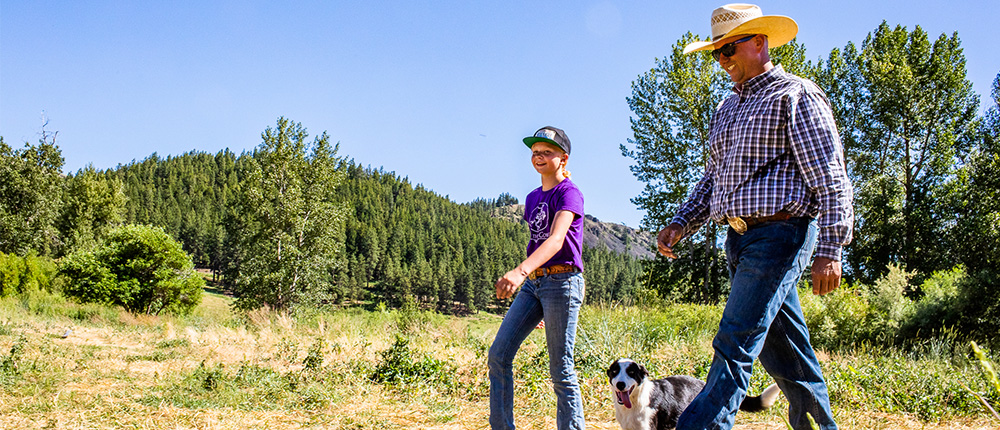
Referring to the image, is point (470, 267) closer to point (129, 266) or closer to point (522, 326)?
point (129, 266)

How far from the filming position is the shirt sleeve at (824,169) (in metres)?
2.25

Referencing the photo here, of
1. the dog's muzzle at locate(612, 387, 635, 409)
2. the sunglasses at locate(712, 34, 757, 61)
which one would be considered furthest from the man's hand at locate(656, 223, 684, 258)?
the dog's muzzle at locate(612, 387, 635, 409)

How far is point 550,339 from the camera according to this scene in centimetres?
318

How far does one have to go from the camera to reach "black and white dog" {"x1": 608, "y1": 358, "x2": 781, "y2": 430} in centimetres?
357

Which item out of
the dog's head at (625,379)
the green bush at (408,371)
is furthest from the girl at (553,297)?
the green bush at (408,371)

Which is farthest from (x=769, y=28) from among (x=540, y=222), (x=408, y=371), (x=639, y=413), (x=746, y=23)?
(x=408, y=371)

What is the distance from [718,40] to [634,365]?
2004 millimetres

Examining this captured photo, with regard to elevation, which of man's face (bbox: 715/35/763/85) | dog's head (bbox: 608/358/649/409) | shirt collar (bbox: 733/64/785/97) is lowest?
dog's head (bbox: 608/358/649/409)

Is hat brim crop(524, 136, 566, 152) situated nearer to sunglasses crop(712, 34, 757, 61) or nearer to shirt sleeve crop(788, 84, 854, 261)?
sunglasses crop(712, 34, 757, 61)

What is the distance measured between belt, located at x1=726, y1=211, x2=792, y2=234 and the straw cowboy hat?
758 millimetres

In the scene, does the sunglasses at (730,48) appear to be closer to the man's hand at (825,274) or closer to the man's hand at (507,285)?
the man's hand at (825,274)

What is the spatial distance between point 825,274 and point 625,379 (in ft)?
5.26

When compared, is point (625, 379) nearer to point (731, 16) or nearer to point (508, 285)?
point (508, 285)

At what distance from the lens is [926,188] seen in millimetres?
22703
